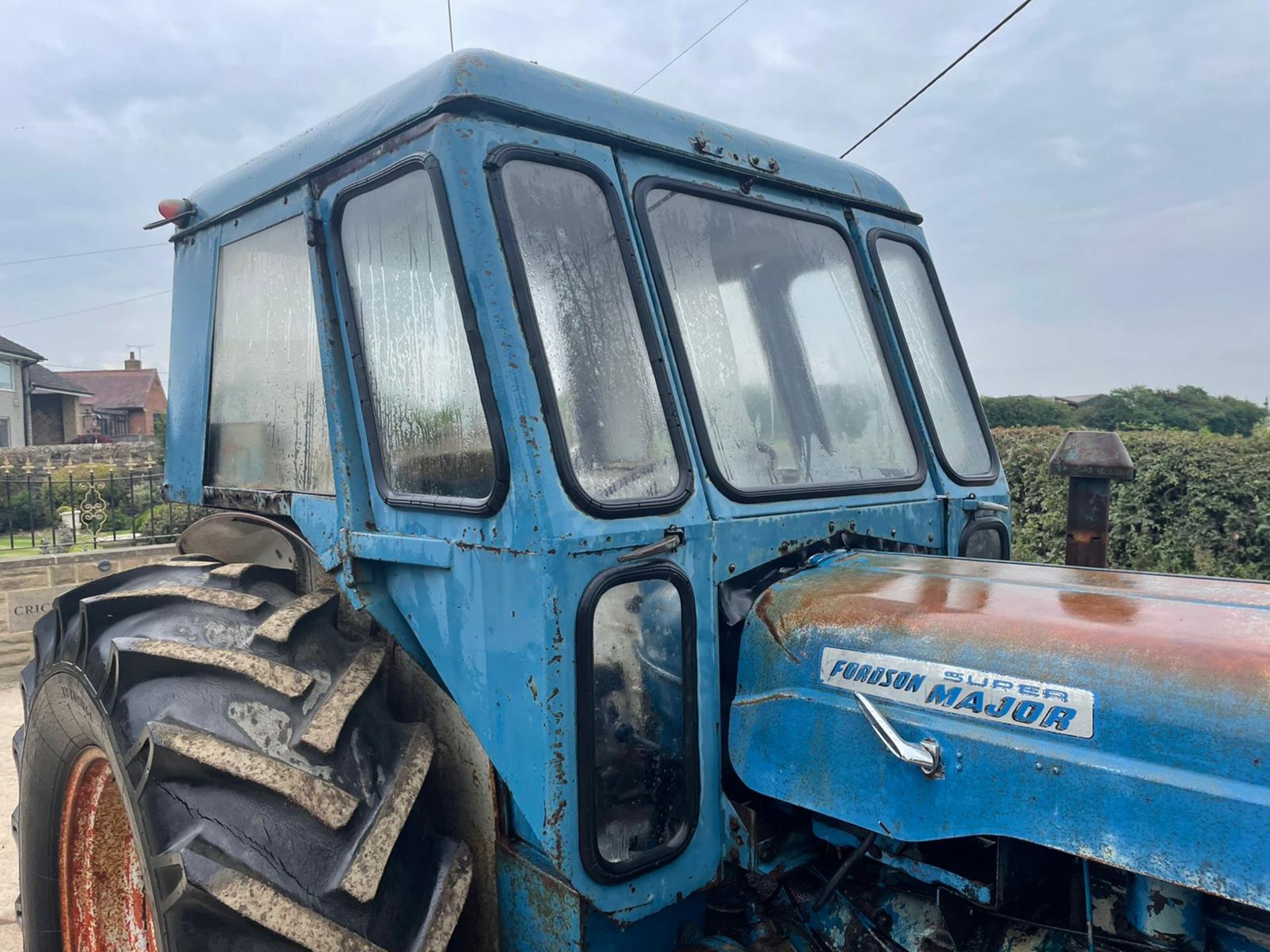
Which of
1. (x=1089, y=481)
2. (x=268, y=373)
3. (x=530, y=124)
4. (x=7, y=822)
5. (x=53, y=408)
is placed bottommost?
(x=7, y=822)

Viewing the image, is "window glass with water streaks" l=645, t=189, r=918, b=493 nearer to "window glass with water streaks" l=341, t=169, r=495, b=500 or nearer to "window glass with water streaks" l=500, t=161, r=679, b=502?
"window glass with water streaks" l=500, t=161, r=679, b=502

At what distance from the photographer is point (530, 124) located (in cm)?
192

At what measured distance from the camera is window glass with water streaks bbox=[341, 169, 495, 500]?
1897 millimetres

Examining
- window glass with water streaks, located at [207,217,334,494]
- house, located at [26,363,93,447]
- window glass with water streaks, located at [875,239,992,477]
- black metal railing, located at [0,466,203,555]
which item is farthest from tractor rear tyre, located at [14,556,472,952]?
house, located at [26,363,93,447]

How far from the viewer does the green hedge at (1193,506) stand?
7184 millimetres

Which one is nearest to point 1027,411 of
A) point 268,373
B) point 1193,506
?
point 1193,506

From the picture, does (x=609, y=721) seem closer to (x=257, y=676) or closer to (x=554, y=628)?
(x=554, y=628)

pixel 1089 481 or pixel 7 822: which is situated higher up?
pixel 1089 481

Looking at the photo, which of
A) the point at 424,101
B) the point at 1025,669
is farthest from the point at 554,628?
the point at 424,101

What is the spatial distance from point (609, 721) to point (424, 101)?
50.1 inches

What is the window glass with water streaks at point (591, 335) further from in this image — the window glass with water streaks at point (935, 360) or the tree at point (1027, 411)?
the tree at point (1027, 411)

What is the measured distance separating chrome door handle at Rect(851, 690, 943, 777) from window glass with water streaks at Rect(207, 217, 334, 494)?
134 centimetres

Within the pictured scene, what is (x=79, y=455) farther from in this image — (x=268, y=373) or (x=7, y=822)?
(x=268, y=373)

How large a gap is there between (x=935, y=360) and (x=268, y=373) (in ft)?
6.07
